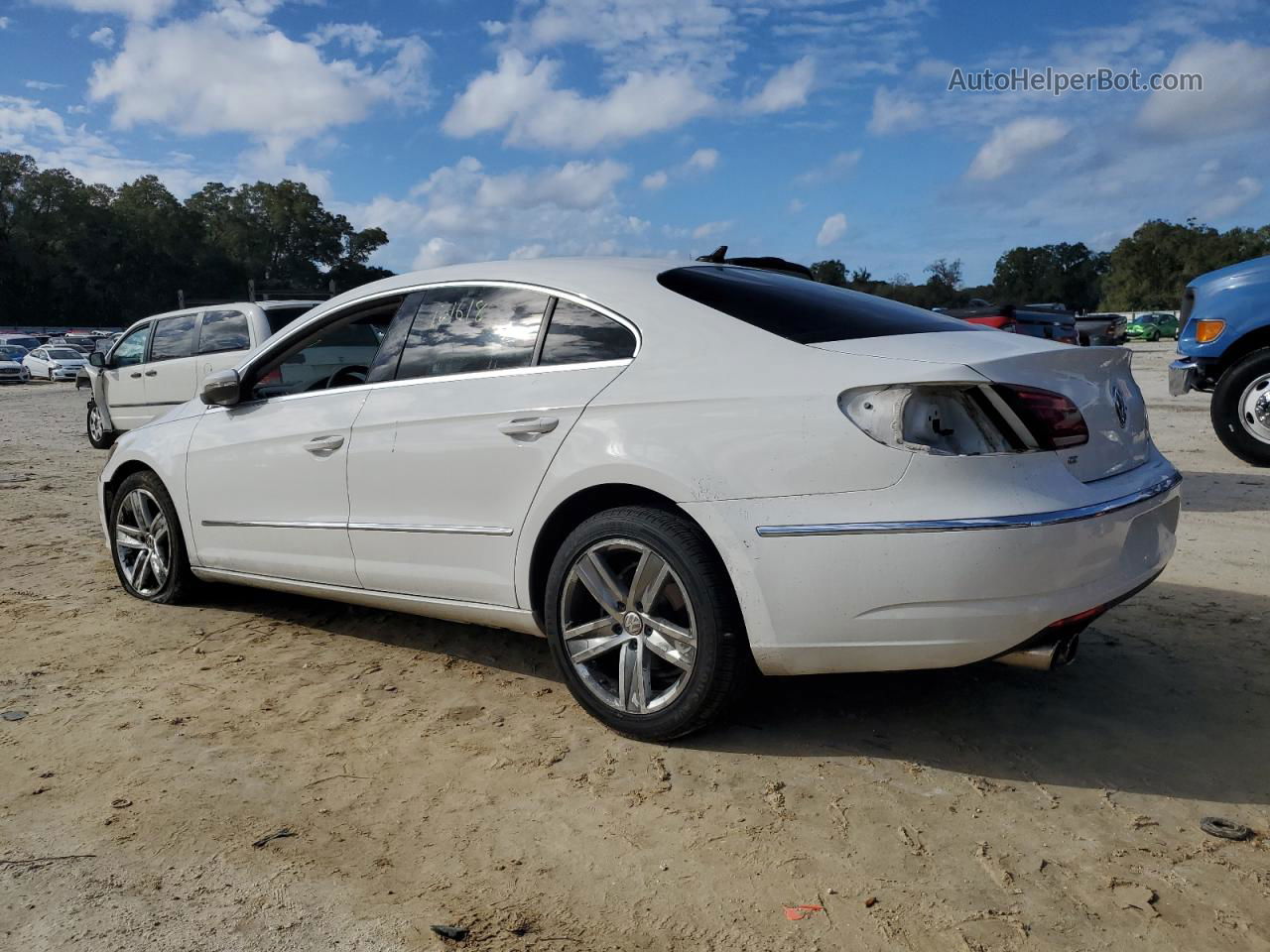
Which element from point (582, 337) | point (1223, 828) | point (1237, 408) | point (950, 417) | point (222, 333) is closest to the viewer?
point (1223, 828)

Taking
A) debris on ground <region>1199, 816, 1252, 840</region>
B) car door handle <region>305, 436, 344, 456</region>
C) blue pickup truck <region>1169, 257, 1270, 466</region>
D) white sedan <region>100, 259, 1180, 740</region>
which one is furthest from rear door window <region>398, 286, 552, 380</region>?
blue pickup truck <region>1169, 257, 1270, 466</region>

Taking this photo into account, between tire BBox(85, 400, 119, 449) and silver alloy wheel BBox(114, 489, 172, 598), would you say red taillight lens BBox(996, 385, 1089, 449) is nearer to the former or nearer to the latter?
silver alloy wheel BBox(114, 489, 172, 598)

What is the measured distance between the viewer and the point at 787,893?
8.19 ft

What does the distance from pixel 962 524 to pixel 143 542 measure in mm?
4121

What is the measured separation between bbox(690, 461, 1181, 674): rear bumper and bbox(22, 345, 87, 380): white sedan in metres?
40.4

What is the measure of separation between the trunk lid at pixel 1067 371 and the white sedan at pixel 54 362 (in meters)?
40.4

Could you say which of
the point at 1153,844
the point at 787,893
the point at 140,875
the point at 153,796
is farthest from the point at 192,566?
the point at 1153,844

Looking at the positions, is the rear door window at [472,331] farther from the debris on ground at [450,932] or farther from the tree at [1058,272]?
the tree at [1058,272]

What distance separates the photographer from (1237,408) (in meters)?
8.65

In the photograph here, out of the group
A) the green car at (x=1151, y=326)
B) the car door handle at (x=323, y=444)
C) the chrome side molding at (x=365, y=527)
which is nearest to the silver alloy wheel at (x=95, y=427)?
the chrome side molding at (x=365, y=527)

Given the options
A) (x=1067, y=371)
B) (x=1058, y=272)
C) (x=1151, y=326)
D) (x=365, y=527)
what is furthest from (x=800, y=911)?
(x=1058, y=272)

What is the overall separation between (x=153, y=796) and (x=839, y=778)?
6.53 feet

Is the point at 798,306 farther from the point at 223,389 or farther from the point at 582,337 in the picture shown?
the point at 223,389

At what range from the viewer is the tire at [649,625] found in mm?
3146
